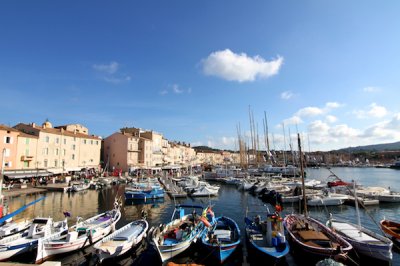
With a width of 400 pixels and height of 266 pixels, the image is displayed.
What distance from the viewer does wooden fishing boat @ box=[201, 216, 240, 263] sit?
16016 mm

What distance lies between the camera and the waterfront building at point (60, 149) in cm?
5759

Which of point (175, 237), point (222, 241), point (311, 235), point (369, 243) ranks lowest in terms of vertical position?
point (369, 243)

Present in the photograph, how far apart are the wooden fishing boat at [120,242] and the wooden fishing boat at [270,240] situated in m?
8.72

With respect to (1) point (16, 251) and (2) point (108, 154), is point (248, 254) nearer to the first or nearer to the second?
(1) point (16, 251)

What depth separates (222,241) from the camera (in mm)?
17734

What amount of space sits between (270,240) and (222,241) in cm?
341

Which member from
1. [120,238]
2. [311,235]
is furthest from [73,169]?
[311,235]

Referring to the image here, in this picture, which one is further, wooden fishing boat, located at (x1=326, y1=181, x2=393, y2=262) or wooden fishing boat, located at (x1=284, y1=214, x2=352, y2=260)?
wooden fishing boat, located at (x1=326, y1=181, x2=393, y2=262)

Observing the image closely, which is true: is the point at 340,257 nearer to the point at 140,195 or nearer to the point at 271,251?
the point at 271,251

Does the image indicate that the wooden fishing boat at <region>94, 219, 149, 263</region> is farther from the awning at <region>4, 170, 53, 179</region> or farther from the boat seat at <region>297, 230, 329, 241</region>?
the awning at <region>4, 170, 53, 179</region>

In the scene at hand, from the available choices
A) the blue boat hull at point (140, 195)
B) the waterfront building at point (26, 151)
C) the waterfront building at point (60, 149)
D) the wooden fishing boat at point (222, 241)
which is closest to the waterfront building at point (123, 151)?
the waterfront building at point (60, 149)

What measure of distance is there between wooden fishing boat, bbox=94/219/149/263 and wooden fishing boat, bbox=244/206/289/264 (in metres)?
8.72

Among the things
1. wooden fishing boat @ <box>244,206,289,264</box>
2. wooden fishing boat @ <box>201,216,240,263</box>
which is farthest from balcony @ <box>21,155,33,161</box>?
wooden fishing boat @ <box>244,206,289,264</box>

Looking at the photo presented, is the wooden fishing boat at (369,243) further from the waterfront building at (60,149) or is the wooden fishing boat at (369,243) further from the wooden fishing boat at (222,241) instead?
the waterfront building at (60,149)
